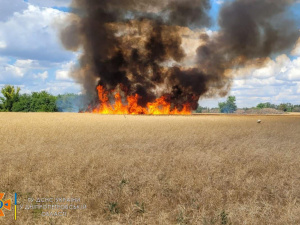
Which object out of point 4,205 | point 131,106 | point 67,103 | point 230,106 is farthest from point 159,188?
point 230,106

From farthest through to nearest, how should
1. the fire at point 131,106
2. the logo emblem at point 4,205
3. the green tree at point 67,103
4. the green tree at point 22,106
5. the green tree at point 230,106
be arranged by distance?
the green tree at point 230,106
the green tree at point 67,103
the green tree at point 22,106
the fire at point 131,106
the logo emblem at point 4,205

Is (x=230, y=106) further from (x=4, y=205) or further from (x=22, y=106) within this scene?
(x=4, y=205)

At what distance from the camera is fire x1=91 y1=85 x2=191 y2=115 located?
69250mm

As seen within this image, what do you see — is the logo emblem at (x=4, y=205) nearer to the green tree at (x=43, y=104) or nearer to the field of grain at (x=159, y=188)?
the field of grain at (x=159, y=188)

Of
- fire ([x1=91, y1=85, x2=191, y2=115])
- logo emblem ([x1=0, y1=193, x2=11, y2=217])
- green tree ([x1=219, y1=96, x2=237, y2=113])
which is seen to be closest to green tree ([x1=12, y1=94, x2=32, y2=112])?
fire ([x1=91, y1=85, x2=191, y2=115])

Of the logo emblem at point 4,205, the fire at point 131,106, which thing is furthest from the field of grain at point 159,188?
the fire at point 131,106

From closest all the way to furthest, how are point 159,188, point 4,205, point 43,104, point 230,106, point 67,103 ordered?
point 4,205 < point 159,188 < point 43,104 < point 67,103 < point 230,106

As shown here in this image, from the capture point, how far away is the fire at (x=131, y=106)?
69250mm

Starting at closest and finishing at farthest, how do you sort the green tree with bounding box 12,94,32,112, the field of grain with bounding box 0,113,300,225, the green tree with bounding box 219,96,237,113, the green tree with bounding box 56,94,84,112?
the field of grain with bounding box 0,113,300,225, the green tree with bounding box 12,94,32,112, the green tree with bounding box 56,94,84,112, the green tree with bounding box 219,96,237,113

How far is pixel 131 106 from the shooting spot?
228 ft

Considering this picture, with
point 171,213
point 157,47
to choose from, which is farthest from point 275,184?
point 157,47

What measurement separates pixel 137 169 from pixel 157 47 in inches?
2575

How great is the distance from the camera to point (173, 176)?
8234 mm

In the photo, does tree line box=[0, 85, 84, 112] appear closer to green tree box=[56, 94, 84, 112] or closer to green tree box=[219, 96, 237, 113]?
green tree box=[56, 94, 84, 112]
